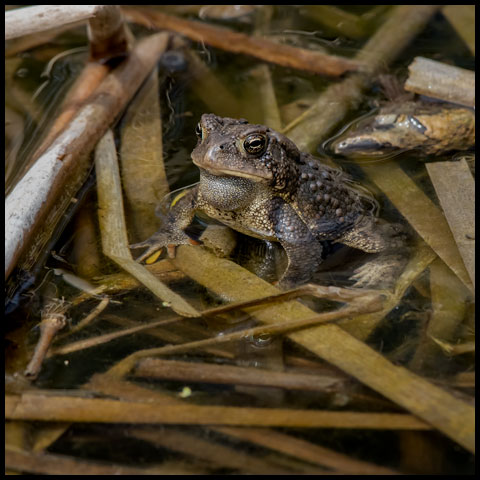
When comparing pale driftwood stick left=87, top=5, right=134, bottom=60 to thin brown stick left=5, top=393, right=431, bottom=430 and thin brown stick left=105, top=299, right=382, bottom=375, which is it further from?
thin brown stick left=5, top=393, right=431, bottom=430

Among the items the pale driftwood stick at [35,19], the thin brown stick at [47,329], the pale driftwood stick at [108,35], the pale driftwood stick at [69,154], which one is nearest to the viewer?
the thin brown stick at [47,329]

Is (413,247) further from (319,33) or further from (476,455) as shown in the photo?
(319,33)

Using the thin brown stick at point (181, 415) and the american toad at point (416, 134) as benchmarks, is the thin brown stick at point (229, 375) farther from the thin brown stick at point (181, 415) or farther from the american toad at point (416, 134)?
the american toad at point (416, 134)

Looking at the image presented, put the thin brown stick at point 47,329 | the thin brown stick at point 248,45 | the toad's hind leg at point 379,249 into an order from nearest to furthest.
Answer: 1. the thin brown stick at point 47,329
2. the toad's hind leg at point 379,249
3. the thin brown stick at point 248,45

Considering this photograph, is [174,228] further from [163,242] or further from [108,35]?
[108,35]

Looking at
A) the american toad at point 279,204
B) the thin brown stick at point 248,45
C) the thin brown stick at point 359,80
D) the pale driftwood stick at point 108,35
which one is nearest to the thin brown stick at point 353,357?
the american toad at point 279,204

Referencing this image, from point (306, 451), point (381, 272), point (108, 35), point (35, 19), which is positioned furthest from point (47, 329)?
point (108, 35)
